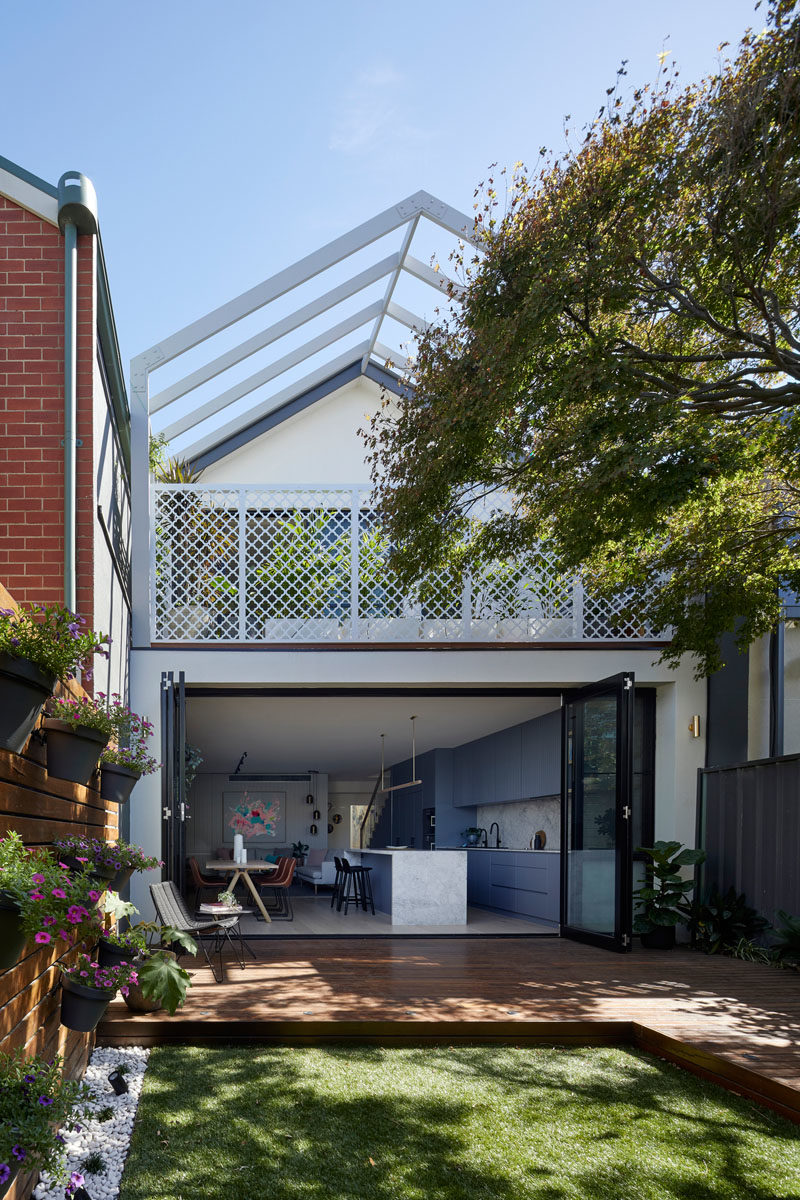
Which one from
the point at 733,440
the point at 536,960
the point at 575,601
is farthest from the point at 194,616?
the point at 733,440

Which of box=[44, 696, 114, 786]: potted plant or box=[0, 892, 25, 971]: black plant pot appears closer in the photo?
box=[0, 892, 25, 971]: black plant pot

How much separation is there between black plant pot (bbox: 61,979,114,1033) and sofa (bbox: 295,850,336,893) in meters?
11.4

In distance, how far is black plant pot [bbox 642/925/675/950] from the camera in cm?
818

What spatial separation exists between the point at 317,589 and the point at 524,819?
4.95 meters

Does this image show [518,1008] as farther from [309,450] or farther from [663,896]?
[309,450]

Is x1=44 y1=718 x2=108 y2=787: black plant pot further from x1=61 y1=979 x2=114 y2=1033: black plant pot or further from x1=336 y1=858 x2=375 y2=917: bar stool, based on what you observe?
x1=336 y1=858 x2=375 y2=917: bar stool

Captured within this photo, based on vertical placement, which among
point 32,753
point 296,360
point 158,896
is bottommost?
point 158,896

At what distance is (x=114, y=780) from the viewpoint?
4508 millimetres

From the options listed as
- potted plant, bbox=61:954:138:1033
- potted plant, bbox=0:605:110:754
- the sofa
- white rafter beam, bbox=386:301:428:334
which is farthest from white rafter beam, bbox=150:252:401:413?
the sofa

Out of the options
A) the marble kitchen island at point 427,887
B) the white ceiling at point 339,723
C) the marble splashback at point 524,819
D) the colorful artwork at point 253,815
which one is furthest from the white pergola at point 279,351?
the colorful artwork at point 253,815

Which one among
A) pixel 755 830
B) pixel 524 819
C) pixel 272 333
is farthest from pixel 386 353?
pixel 755 830

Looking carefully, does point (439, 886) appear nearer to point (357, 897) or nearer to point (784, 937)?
point (357, 897)

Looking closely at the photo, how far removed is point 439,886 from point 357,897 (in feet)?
6.68

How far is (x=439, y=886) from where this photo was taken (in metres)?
10.4
